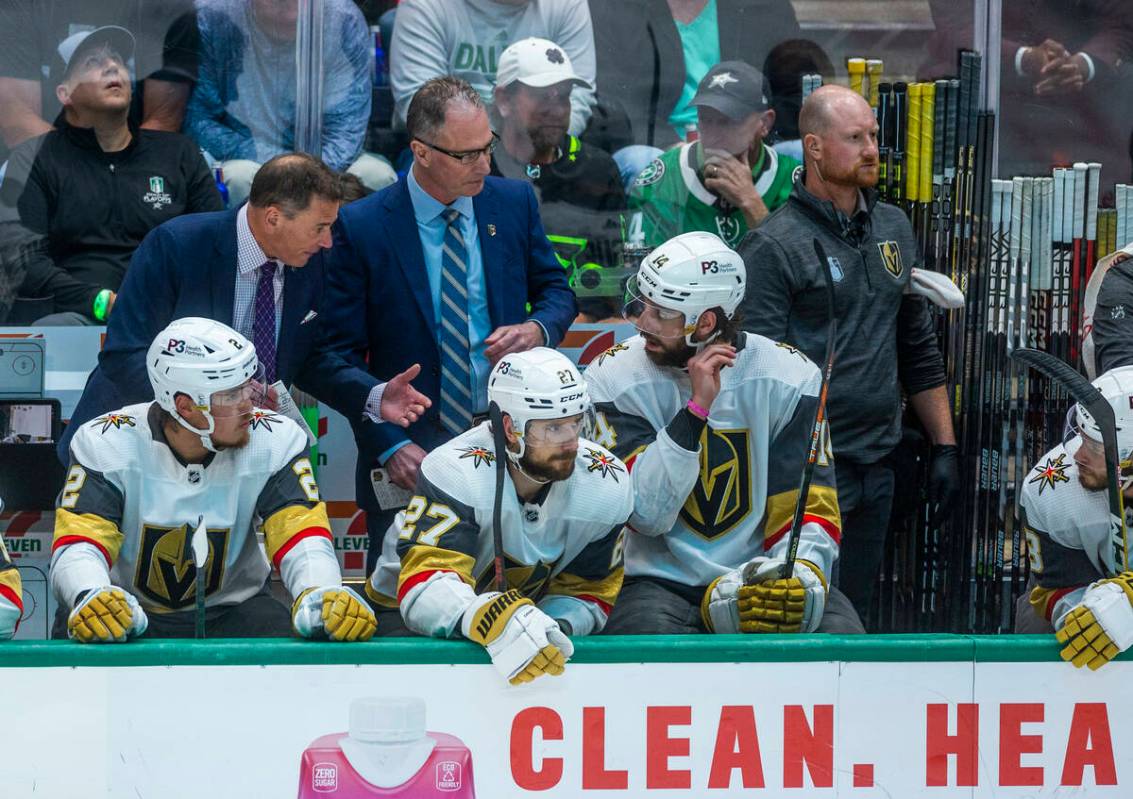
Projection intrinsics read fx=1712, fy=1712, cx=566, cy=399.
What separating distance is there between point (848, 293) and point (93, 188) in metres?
2.30

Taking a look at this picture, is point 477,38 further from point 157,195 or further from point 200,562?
point 200,562

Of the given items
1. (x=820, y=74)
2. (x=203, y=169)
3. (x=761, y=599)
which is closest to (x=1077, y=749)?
(x=761, y=599)

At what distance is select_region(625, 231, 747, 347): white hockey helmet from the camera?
4.36 meters

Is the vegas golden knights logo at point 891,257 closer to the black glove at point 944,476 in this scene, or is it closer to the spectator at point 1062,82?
the black glove at point 944,476

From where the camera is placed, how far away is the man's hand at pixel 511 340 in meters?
4.68

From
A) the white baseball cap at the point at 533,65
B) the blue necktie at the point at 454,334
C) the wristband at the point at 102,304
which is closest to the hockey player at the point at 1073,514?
the blue necktie at the point at 454,334

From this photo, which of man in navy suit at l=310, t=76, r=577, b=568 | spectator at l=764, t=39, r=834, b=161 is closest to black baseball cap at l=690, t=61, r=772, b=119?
spectator at l=764, t=39, r=834, b=161

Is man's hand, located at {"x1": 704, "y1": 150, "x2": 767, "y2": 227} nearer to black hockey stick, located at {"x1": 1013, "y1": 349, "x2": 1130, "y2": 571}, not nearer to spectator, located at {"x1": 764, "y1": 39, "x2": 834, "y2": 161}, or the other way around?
spectator, located at {"x1": 764, "y1": 39, "x2": 834, "y2": 161}

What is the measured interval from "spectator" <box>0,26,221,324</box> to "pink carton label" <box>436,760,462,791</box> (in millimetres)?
2325

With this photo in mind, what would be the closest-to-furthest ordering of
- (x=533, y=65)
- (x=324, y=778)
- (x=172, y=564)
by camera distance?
(x=324, y=778)
(x=172, y=564)
(x=533, y=65)

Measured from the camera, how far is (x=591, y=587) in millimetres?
4125

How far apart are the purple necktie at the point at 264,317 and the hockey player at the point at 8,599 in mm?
1060

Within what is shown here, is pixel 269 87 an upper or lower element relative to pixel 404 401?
upper

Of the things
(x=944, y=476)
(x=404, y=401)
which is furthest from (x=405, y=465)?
(x=944, y=476)
